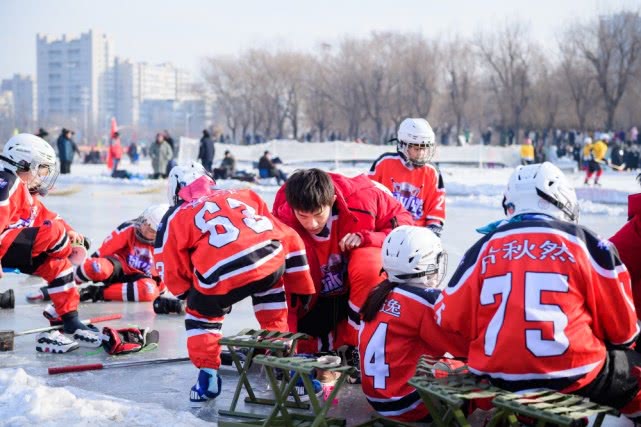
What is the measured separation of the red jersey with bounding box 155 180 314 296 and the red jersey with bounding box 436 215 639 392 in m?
1.40

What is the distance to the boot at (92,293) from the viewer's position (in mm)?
7887

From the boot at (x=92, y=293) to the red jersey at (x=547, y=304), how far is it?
5010 millimetres

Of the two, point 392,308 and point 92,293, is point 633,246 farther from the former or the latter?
point 92,293

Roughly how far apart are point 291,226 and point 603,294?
2.29 meters

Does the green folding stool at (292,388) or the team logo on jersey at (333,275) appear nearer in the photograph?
the green folding stool at (292,388)

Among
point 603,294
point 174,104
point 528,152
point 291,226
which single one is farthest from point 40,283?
point 174,104

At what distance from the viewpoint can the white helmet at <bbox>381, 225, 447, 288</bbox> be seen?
4277 millimetres

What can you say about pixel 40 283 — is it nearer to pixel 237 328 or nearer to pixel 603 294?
pixel 237 328

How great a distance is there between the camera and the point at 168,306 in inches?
288

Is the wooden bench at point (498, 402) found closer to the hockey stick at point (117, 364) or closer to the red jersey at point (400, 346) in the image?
the red jersey at point (400, 346)

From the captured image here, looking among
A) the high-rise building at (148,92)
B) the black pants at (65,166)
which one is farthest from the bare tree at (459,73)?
the high-rise building at (148,92)

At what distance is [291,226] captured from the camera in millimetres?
5398

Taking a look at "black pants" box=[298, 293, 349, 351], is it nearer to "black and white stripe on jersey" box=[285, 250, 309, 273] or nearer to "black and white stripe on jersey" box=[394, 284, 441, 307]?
"black and white stripe on jersey" box=[285, 250, 309, 273]

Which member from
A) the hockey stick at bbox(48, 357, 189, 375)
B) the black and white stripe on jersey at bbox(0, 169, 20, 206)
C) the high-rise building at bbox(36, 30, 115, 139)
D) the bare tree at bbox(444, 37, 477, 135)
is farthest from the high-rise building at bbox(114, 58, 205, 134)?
the hockey stick at bbox(48, 357, 189, 375)
